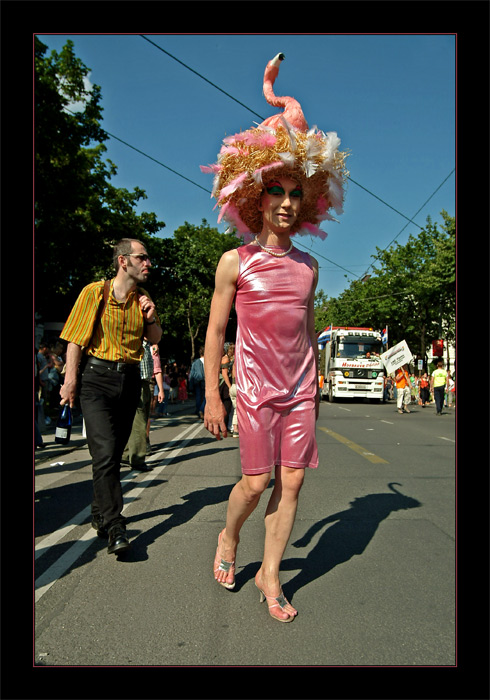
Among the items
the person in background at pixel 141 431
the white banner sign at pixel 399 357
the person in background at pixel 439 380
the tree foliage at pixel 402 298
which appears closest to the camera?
the person in background at pixel 141 431

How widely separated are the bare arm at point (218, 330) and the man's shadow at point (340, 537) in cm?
104

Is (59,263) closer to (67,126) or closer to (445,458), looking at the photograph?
(67,126)

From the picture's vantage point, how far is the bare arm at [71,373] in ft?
13.0

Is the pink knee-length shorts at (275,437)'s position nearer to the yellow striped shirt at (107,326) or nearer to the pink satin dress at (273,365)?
the pink satin dress at (273,365)

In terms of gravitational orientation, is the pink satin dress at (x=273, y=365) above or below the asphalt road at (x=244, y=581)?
above

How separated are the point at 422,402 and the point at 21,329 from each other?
27281 mm

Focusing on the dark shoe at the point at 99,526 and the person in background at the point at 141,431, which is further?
the person in background at the point at 141,431

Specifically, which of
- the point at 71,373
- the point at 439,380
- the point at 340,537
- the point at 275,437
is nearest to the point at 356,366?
the point at 439,380

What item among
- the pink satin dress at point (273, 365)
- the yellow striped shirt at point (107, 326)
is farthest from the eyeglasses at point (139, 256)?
the pink satin dress at point (273, 365)

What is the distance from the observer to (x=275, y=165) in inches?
113

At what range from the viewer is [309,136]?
9.55 ft

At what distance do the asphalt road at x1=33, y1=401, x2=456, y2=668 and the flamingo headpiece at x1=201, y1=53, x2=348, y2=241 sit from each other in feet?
6.39
